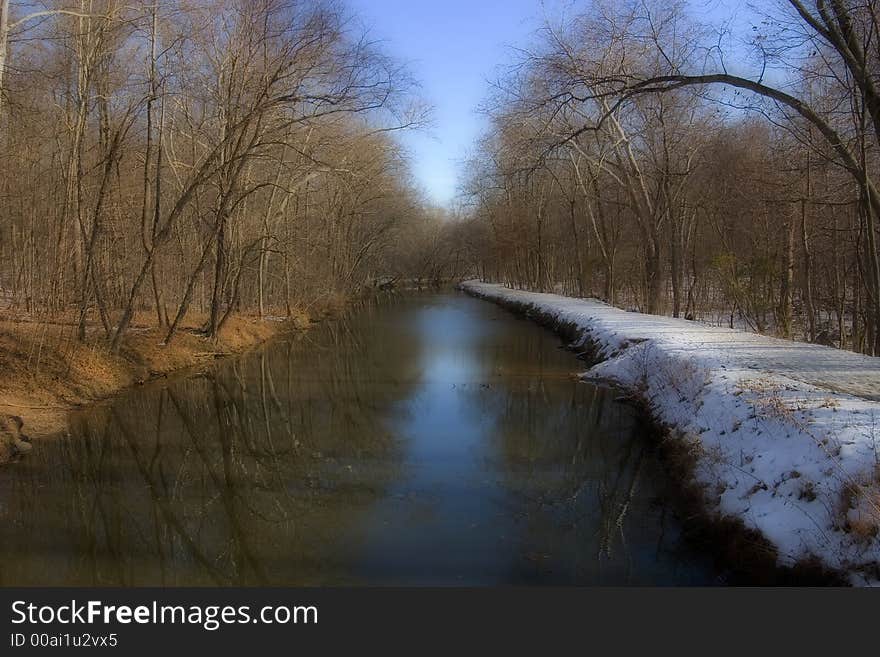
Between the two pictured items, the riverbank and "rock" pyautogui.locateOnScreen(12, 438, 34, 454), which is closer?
"rock" pyautogui.locateOnScreen(12, 438, 34, 454)

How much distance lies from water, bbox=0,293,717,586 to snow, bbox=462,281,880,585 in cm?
69

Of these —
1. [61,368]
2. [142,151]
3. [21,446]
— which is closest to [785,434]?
[21,446]

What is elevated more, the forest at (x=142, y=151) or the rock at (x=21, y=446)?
the forest at (x=142, y=151)

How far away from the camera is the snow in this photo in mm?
4586

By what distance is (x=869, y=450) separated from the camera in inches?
197

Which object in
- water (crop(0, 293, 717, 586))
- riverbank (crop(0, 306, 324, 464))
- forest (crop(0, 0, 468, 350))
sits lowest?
water (crop(0, 293, 717, 586))

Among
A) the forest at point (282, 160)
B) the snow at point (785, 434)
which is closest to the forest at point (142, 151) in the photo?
the forest at point (282, 160)

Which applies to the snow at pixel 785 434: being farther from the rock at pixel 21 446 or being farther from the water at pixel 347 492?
the rock at pixel 21 446

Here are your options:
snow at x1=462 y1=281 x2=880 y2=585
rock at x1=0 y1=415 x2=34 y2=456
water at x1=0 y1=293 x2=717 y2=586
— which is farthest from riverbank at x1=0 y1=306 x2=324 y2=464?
snow at x1=462 y1=281 x2=880 y2=585

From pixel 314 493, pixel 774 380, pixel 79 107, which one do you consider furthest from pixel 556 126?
pixel 314 493

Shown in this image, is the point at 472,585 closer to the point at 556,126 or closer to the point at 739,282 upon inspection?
the point at 739,282

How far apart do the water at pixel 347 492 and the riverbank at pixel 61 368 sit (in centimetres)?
46

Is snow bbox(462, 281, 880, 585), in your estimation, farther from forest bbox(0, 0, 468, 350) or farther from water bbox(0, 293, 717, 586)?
forest bbox(0, 0, 468, 350)

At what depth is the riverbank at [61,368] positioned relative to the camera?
362 inches
